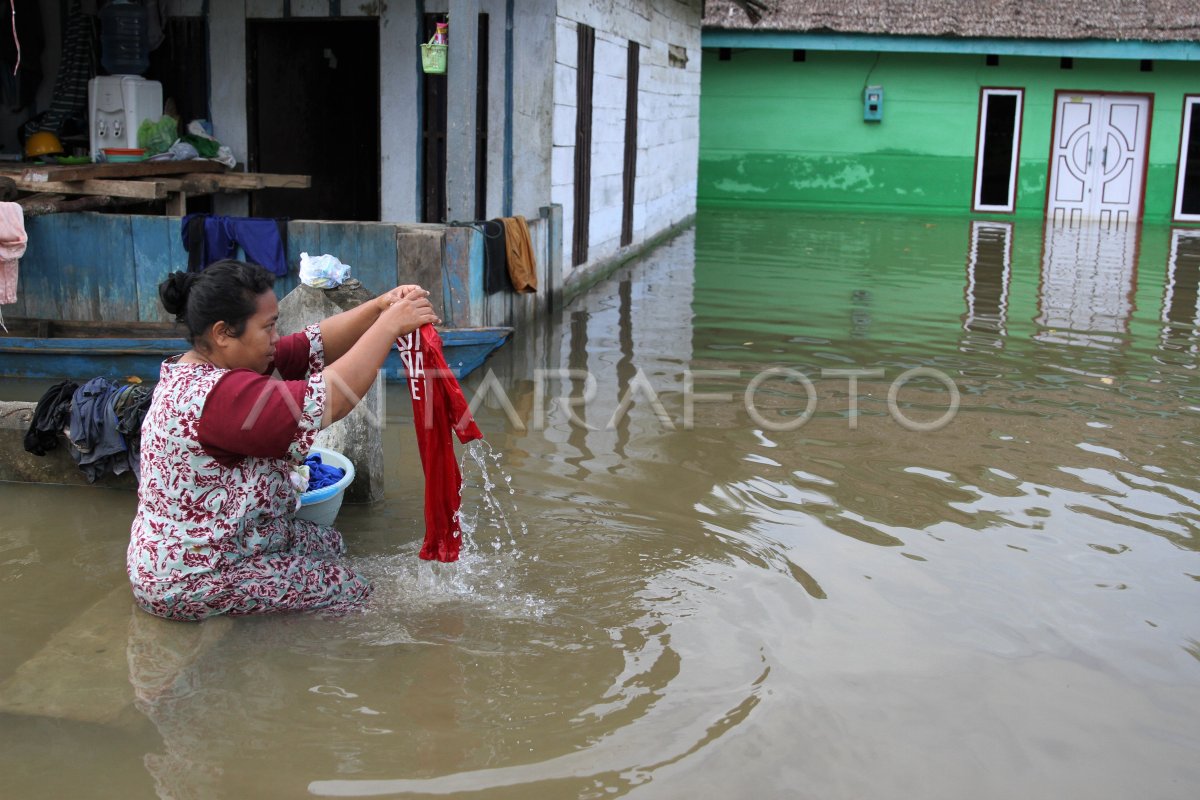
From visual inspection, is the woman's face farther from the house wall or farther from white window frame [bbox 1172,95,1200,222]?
white window frame [bbox 1172,95,1200,222]

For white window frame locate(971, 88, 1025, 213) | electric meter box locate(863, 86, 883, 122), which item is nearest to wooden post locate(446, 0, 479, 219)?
electric meter box locate(863, 86, 883, 122)

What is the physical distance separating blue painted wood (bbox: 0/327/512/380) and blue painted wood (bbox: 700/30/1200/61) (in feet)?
45.8

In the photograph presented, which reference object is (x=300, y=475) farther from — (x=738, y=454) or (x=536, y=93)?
(x=536, y=93)

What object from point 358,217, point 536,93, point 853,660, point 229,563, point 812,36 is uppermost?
point 812,36

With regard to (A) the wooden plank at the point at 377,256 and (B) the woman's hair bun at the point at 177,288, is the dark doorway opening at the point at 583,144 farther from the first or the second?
(B) the woman's hair bun at the point at 177,288

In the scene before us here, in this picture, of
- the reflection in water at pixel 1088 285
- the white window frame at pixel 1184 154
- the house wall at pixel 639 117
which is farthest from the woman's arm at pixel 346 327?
the white window frame at pixel 1184 154

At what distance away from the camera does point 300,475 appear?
179 inches

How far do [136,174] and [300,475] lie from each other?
17.0 feet

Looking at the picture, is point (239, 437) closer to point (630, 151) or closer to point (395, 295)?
point (395, 295)

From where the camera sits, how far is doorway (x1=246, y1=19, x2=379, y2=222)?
10766 millimetres

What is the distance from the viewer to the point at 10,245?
23.8 ft

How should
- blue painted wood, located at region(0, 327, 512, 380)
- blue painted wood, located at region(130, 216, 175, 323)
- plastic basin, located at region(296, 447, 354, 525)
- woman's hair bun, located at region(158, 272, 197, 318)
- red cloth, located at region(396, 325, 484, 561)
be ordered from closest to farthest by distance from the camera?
woman's hair bun, located at region(158, 272, 197, 318), red cloth, located at region(396, 325, 484, 561), plastic basin, located at region(296, 447, 354, 525), blue painted wood, located at region(0, 327, 512, 380), blue painted wood, located at region(130, 216, 175, 323)

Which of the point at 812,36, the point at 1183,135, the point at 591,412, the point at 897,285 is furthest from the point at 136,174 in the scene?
the point at 1183,135

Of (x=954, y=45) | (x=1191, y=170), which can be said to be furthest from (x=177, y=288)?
(x=1191, y=170)
